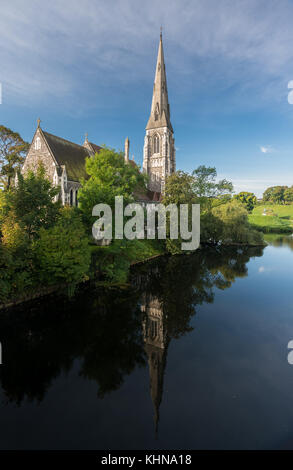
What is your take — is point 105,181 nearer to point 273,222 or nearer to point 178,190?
point 178,190

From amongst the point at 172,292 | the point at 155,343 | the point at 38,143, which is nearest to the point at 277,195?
the point at 38,143

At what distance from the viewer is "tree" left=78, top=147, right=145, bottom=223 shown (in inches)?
744

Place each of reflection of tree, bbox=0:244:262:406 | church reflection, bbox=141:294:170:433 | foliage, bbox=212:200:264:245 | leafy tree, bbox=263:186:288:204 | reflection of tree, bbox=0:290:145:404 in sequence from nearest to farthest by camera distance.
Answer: church reflection, bbox=141:294:170:433, reflection of tree, bbox=0:290:145:404, reflection of tree, bbox=0:244:262:406, foliage, bbox=212:200:264:245, leafy tree, bbox=263:186:288:204

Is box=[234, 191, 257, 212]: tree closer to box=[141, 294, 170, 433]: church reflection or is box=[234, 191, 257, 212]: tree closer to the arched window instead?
the arched window

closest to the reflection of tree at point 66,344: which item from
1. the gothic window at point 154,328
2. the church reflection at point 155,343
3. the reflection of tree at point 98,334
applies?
the reflection of tree at point 98,334

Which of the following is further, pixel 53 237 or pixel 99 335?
pixel 53 237

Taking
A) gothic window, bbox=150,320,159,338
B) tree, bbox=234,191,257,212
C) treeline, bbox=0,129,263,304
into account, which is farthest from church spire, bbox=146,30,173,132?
tree, bbox=234,191,257,212

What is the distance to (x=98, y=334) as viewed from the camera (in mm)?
11320

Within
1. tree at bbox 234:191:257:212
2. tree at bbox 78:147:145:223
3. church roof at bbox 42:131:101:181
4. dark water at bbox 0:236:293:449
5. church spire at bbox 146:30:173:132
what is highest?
church spire at bbox 146:30:173:132

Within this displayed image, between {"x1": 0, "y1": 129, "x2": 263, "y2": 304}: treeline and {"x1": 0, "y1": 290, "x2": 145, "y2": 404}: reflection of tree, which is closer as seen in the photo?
{"x1": 0, "y1": 290, "x2": 145, "y2": 404}: reflection of tree

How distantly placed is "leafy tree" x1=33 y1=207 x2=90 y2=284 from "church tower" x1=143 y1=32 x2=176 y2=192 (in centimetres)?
3388

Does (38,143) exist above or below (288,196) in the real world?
below

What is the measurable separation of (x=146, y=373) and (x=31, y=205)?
13.2 metres

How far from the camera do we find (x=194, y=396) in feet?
25.3
